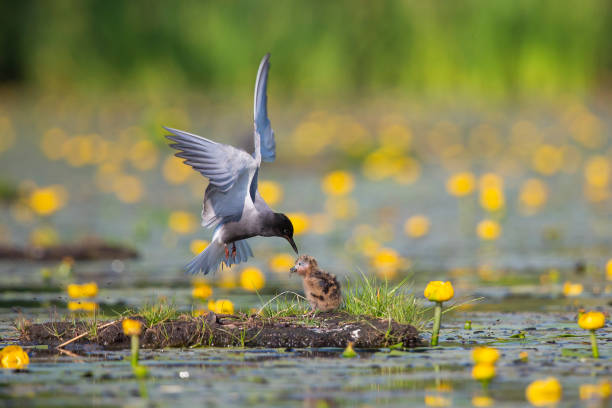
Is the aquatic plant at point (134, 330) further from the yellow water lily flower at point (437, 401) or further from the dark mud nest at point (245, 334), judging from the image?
the yellow water lily flower at point (437, 401)

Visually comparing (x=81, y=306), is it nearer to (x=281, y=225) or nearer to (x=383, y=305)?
(x=281, y=225)

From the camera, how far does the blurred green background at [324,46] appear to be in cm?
2091

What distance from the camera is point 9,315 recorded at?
697 centimetres

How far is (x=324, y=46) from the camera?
21.6 meters

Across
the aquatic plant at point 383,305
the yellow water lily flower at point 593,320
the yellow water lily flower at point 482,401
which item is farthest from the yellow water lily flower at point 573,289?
the yellow water lily flower at point 482,401

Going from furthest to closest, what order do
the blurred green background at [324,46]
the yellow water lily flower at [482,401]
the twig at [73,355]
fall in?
the blurred green background at [324,46]
the twig at [73,355]
the yellow water lily flower at [482,401]

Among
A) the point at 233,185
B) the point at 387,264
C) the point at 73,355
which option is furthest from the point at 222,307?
the point at 387,264

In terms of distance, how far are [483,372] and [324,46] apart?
17.3 m

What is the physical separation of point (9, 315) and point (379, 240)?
4.77 metres

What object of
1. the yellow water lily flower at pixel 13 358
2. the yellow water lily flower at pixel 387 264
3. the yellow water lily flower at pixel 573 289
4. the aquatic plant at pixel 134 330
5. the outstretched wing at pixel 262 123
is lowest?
the yellow water lily flower at pixel 13 358

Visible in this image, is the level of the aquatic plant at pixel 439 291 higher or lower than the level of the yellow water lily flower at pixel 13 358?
higher

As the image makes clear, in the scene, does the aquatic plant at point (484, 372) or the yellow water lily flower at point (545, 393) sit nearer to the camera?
the yellow water lily flower at point (545, 393)

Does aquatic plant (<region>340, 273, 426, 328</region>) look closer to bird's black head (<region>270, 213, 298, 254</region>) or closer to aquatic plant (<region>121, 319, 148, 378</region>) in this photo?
bird's black head (<region>270, 213, 298, 254</region>)

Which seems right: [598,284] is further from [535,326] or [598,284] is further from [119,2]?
[119,2]
